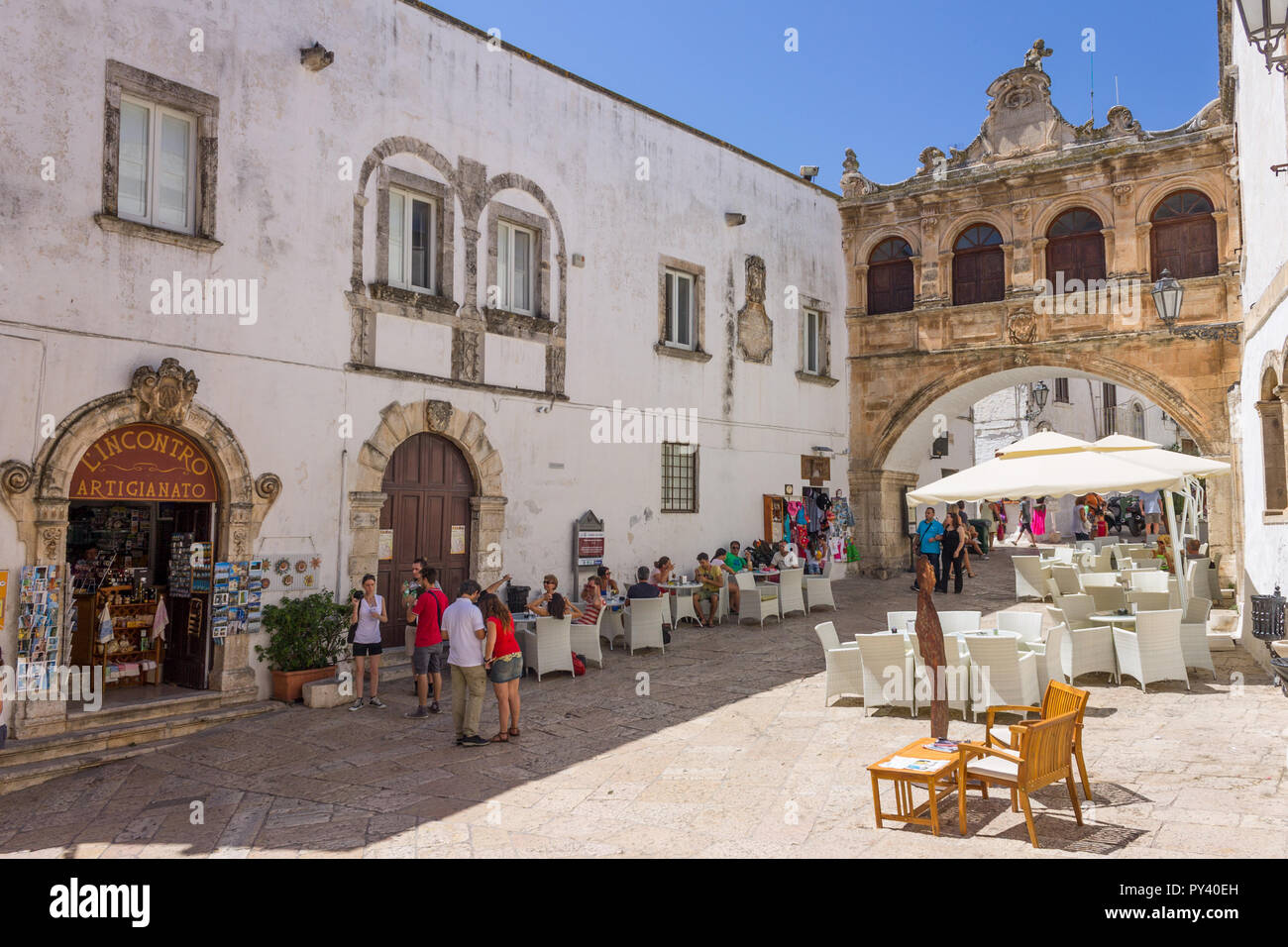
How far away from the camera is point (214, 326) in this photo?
370 inches

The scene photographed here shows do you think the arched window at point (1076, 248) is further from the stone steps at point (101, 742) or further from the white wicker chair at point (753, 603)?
the stone steps at point (101, 742)

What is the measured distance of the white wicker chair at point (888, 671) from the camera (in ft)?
27.1

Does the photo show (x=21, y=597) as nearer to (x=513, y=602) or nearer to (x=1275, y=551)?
(x=513, y=602)

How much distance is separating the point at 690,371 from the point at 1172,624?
28.2 ft

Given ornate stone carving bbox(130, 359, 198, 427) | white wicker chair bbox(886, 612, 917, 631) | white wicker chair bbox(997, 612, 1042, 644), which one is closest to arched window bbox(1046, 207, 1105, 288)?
white wicker chair bbox(997, 612, 1042, 644)

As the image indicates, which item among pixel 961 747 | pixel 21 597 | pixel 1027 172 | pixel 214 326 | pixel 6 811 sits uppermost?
pixel 1027 172

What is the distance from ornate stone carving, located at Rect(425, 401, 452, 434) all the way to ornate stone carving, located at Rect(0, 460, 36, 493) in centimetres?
430

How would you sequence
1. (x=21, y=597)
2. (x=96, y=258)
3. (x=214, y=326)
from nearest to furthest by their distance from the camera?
(x=21, y=597) → (x=96, y=258) → (x=214, y=326)

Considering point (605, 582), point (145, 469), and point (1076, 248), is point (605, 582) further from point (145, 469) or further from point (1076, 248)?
point (1076, 248)

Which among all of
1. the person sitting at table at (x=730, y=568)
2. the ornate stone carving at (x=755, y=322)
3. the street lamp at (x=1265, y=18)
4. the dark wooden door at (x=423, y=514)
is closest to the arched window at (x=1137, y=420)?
the ornate stone carving at (x=755, y=322)

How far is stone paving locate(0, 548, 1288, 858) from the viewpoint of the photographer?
5391 millimetres

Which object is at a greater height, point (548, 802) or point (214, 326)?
point (214, 326)

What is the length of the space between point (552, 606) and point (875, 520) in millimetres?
10627

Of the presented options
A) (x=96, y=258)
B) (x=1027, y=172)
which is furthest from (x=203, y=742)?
(x=1027, y=172)
